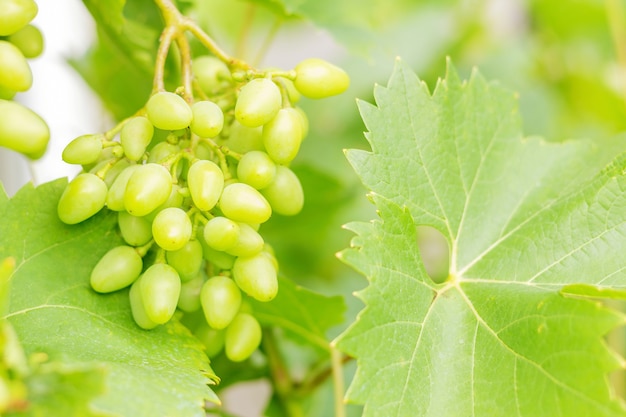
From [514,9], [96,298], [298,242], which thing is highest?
[514,9]

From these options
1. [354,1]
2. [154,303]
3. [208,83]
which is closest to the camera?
[154,303]

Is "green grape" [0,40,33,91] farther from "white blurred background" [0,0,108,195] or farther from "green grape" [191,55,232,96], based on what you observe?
"white blurred background" [0,0,108,195]

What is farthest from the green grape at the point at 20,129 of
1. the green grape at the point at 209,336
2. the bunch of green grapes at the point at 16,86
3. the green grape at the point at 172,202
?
the green grape at the point at 209,336

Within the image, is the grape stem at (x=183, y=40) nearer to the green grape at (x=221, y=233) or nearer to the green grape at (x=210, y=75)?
the green grape at (x=210, y=75)

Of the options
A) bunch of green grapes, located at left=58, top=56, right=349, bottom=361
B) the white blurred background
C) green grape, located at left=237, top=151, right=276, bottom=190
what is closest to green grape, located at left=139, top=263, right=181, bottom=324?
bunch of green grapes, located at left=58, top=56, right=349, bottom=361

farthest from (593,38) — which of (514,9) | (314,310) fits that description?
(314,310)

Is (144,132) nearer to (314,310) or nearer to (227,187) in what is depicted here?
(227,187)
